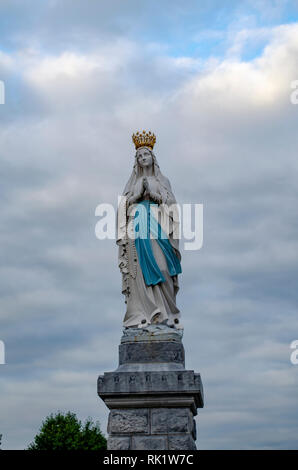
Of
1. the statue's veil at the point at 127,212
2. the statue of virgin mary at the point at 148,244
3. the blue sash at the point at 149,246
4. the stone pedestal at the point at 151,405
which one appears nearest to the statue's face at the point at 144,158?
the statue of virgin mary at the point at 148,244

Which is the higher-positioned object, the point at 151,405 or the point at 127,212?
the point at 127,212

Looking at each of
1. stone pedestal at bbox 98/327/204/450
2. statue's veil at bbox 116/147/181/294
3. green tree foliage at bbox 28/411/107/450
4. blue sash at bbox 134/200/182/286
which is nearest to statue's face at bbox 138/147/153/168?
statue's veil at bbox 116/147/181/294

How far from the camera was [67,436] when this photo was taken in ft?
124

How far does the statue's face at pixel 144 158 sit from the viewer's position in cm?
1591

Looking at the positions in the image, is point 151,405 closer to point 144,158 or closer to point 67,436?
point 144,158

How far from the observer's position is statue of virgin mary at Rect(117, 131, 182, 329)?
14844 millimetres

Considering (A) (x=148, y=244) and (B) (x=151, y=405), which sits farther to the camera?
(A) (x=148, y=244)

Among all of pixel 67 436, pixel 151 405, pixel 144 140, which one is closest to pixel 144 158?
pixel 144 140

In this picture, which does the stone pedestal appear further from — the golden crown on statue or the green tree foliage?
the green tree foliage

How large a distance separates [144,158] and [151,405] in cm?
586

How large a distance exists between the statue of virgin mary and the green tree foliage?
24.5m

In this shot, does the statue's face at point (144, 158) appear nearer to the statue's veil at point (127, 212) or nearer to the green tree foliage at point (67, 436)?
the statue's veil at point (127, 212)
